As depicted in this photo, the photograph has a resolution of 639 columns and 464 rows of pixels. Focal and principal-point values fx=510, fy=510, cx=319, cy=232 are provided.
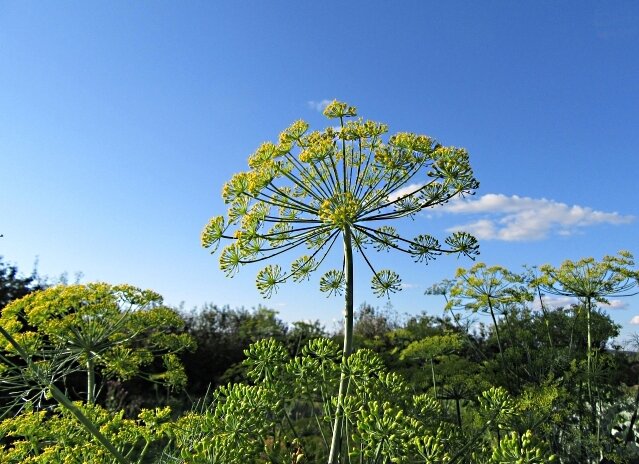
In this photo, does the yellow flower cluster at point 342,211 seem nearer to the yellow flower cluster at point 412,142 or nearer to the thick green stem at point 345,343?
the thick green stem at point 345,343

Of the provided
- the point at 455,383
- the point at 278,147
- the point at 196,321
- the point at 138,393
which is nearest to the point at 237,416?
the point at 278,147

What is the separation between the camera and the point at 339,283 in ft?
14.1

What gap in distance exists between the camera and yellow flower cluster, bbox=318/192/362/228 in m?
3.85

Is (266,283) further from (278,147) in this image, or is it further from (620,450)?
(620,450)

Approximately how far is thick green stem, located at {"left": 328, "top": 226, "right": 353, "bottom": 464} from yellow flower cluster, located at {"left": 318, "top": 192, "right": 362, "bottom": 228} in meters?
0.07

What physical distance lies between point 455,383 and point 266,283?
367cm

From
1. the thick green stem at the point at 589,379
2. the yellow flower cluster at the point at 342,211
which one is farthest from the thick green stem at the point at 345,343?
the thick green stem at the point at 589,379

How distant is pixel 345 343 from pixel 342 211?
1035 millimetres

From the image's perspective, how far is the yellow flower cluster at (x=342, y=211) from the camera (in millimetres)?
3850

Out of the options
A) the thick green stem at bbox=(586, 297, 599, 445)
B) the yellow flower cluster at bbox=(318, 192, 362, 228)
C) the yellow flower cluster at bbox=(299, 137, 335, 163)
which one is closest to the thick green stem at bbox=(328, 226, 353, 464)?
the yellow flower cluster at bbox=(318, 192, 362, 228)

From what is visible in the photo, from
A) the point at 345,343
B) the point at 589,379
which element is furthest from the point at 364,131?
the point at 589,379

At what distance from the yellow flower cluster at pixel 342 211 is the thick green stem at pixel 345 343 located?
2.8 inches

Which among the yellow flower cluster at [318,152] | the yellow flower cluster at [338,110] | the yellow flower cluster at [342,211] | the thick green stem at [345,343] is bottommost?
the thick green stem at [345,343]

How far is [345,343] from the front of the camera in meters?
3.31
